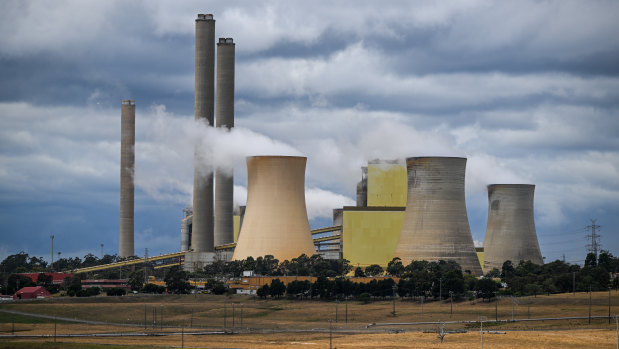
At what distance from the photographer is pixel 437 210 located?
6969cm

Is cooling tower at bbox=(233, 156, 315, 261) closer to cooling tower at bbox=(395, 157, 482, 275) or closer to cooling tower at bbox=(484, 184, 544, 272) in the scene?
cooling tower at bbox=(395, 157, 482, 275)

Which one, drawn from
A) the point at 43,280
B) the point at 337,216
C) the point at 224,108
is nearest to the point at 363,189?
the point at 337,216

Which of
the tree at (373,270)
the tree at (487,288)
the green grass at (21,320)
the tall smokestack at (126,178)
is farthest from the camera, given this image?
the tall smokestack at (126,178)

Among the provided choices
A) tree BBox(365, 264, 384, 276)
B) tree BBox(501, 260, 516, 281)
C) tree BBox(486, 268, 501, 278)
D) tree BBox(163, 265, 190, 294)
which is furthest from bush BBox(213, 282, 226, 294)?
tree BBox(486, 268, 501, 278)

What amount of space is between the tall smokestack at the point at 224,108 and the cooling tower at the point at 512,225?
24599 millimetres

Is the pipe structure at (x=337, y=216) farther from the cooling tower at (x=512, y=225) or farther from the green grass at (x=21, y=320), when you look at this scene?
the green grass at (x=21, y=320)

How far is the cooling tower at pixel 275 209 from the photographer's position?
228 feet

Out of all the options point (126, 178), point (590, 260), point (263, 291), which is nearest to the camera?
point (263, 291)

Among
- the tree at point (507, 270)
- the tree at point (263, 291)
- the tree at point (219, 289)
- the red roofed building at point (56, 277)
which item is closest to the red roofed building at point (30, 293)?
the tree at point (219, 289)

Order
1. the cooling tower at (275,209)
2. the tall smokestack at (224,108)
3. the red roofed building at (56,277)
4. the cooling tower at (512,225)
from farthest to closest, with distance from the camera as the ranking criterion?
the tall smokestack at (224,108), the red roofed building at (56,277), the cooling tower at (512,225), the cooling tower at (275,209)

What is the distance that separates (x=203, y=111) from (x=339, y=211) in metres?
25.3

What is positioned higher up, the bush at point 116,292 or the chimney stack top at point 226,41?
the chimney stack top at point 226,41

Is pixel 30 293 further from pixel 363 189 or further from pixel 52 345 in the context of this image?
pixel 363 189

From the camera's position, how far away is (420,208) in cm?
7044
